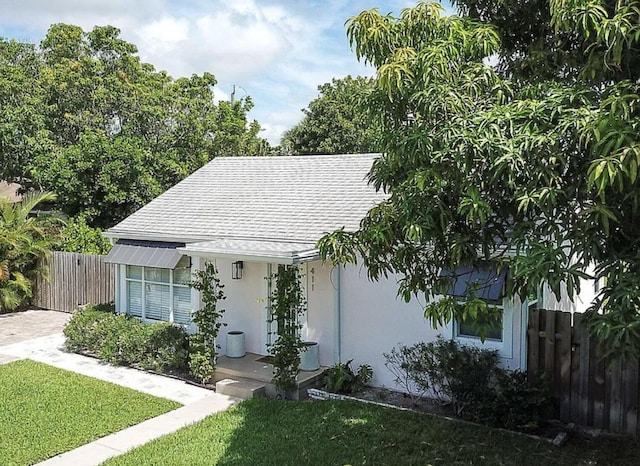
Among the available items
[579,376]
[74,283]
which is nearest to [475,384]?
[579,376]

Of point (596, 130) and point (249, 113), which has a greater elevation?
point (249, 113)

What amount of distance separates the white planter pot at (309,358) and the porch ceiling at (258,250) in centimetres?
215

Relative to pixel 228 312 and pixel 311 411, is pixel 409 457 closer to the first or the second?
pixel 311 411

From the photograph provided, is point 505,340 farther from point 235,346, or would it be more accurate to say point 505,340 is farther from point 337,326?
point 235,346

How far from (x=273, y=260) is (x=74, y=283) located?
1165 centimetres

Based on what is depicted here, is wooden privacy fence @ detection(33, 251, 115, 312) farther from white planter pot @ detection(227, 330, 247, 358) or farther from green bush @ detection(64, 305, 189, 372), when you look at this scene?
white planter pot @ detection(227, 330, 247, 358)

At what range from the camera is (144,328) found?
14.4 m

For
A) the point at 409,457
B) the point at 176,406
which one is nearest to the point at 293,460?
the point at 409,457

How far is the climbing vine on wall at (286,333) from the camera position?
11.7 m

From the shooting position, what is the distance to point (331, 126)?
3956 centimetres

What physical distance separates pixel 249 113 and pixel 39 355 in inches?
903

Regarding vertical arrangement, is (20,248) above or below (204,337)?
above

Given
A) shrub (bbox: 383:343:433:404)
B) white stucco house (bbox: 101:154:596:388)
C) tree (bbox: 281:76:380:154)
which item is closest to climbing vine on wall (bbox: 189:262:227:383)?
white stucco house (bbox: 101:154:596:388)

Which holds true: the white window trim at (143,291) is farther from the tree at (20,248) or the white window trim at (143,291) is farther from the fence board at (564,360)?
the fence board at (564,360)
